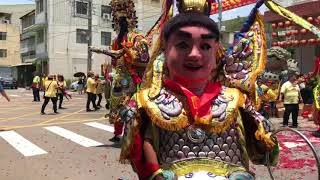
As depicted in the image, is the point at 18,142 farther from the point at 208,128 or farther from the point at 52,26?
the point at 52,26

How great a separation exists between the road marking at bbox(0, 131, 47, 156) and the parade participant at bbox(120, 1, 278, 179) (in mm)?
6782

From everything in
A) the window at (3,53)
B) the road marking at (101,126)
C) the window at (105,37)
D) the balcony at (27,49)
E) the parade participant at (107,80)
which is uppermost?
the window at (105,37)

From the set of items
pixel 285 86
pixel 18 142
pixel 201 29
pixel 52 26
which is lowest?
pixel 18 142

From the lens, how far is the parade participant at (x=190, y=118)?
9.05 feet

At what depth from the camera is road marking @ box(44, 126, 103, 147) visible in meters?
10.5

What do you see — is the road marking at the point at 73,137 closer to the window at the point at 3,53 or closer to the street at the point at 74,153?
the street at the point at 74,153

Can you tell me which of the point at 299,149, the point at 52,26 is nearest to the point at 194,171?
the point at 299,149

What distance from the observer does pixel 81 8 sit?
45.7 metres

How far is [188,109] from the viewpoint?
2846 millimetres

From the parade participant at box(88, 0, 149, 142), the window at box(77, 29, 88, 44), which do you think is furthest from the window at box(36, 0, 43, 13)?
the parade participant at box(88, 0, 149, 142)

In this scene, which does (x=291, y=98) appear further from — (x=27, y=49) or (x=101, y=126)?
(x=27, y=49)

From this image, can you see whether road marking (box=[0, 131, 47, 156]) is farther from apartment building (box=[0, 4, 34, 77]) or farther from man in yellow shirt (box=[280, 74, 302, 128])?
apartment building (box=[0, 4, 34, 77])

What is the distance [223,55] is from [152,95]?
0.58m

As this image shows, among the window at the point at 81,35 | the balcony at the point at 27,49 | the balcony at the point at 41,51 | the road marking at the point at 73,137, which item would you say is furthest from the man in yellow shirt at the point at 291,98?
the balcony at the point at 27,49
